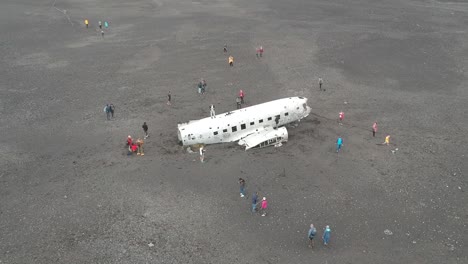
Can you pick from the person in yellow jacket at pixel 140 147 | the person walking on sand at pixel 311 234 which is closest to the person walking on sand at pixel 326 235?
the person walking on sand at pixel 311 234

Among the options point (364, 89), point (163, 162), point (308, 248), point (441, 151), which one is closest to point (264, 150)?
point (163, 162)

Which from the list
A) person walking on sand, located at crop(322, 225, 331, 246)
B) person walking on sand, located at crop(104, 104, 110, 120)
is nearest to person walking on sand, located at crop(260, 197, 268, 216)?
person walking on sand, located at crop(322, 225, 331, 246)

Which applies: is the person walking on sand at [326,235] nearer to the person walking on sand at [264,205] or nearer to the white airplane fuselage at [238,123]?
the person walking on sand at [264,205]

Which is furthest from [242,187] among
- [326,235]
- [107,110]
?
[107,110]

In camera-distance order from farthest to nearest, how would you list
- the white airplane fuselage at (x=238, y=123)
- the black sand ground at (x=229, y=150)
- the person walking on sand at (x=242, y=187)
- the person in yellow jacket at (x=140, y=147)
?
the white airplane fuselage at (x=238, y=123), the person in yellow jacket at (x=140, y=147), the person walking on sand at (x=242, y=187), the black sand ground at (x=229, y=150)

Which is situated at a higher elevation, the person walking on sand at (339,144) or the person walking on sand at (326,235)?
the person walking on sand at (339,144)
